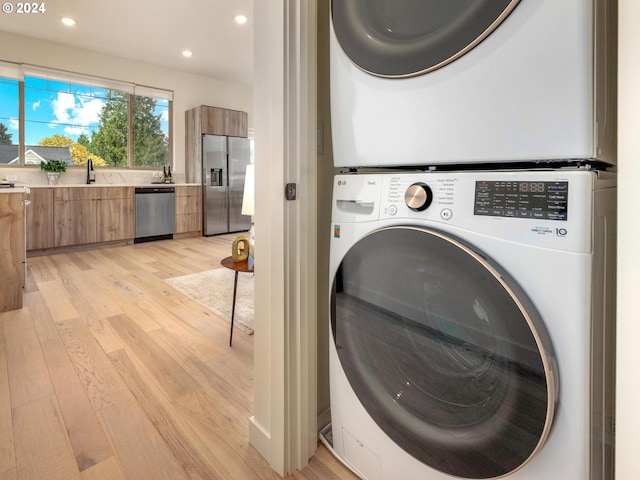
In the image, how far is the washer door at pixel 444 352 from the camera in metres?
0.71

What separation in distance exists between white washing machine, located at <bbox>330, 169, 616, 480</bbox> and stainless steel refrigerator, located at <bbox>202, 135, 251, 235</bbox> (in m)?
5.39

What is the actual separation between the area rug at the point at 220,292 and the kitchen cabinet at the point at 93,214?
85.5 inches

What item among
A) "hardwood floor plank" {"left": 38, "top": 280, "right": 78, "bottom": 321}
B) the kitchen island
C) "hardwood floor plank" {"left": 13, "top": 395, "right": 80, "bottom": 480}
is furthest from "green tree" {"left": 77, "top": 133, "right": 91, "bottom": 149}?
"hardwood floor plank" {"left": 13, "top": 395, "right": 80, "bottom": 480}

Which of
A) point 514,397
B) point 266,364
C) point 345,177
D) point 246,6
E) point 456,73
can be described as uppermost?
point 246,6

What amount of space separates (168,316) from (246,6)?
3247 millimetres

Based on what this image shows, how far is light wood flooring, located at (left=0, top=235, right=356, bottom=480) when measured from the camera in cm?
124

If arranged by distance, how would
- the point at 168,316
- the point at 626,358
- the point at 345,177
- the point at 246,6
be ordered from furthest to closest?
the point at 246,6 < the point at 168,316 < the point at 345,177 < the point at 626,358

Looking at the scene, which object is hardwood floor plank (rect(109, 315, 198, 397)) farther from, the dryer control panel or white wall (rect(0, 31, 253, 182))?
white wall (rect(0, 31, 253, 182))

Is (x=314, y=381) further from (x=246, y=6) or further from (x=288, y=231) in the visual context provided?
(x=246, y=6)

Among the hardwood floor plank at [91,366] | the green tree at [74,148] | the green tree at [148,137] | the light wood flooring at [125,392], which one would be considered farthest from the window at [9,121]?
the hardwood floor plank at [91,366]

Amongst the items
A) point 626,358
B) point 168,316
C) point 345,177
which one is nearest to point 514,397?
point 626,358

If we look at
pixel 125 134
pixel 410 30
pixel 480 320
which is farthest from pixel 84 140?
pixel 480 320

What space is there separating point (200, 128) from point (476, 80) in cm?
589

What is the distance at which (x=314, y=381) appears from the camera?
1.26 metres
